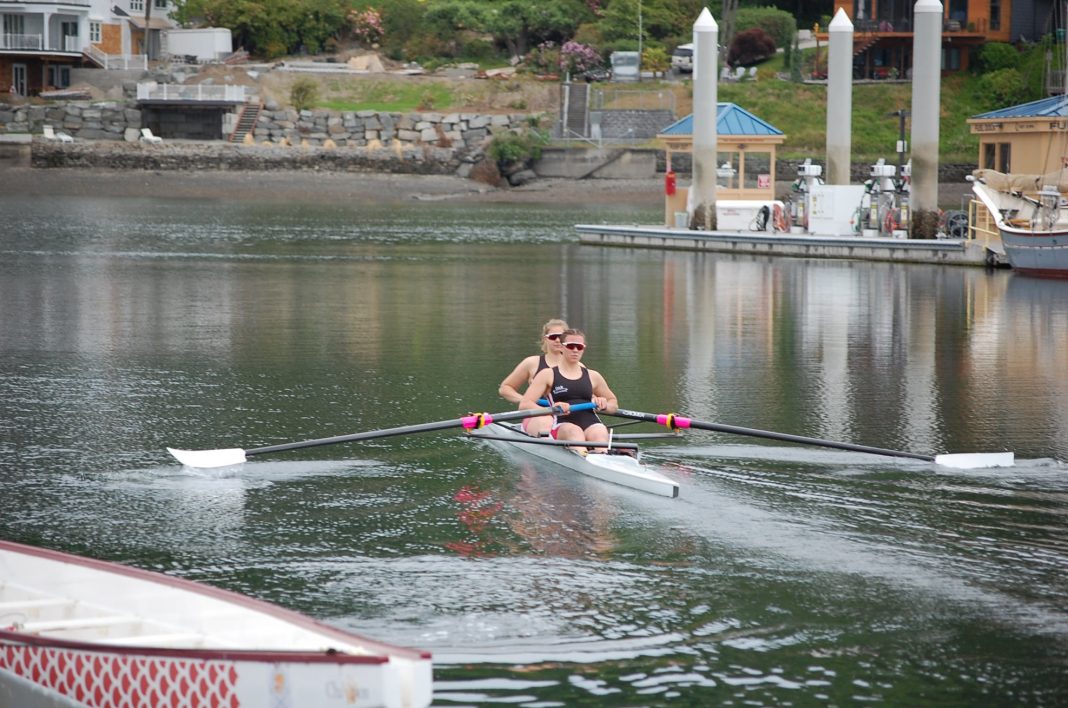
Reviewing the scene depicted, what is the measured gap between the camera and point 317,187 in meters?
74.9

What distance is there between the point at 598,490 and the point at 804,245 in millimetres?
29642

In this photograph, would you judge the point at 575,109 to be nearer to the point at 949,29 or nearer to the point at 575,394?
the point at 949,29

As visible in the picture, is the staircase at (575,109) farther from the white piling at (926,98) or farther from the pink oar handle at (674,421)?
the pink oar handle at (674,421)

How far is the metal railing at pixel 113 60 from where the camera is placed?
288 feet

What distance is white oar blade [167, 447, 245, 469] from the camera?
14906mm

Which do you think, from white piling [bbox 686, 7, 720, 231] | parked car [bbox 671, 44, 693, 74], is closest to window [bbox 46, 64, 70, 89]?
parked car [bbox 671, 44, 693, 74]

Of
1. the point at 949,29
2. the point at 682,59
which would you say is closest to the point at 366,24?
the point at 682,59

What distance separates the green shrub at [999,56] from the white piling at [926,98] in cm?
4128

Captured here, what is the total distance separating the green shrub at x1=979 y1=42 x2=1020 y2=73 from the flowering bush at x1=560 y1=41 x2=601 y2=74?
68.7 feet

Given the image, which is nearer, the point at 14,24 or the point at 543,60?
the point at 14,24

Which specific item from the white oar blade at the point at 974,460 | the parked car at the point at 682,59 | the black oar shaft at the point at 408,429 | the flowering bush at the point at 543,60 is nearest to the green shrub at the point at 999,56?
the parked car at the point at 682,59

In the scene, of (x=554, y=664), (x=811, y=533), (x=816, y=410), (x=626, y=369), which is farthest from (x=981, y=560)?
(x=626, y=369)

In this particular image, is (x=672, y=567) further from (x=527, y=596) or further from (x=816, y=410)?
(x=816, y=410)

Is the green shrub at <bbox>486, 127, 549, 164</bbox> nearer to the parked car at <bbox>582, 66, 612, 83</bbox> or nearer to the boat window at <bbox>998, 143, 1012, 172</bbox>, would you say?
Answer: the parked car at <bbox>582, 66, 612, 83</bbox>
